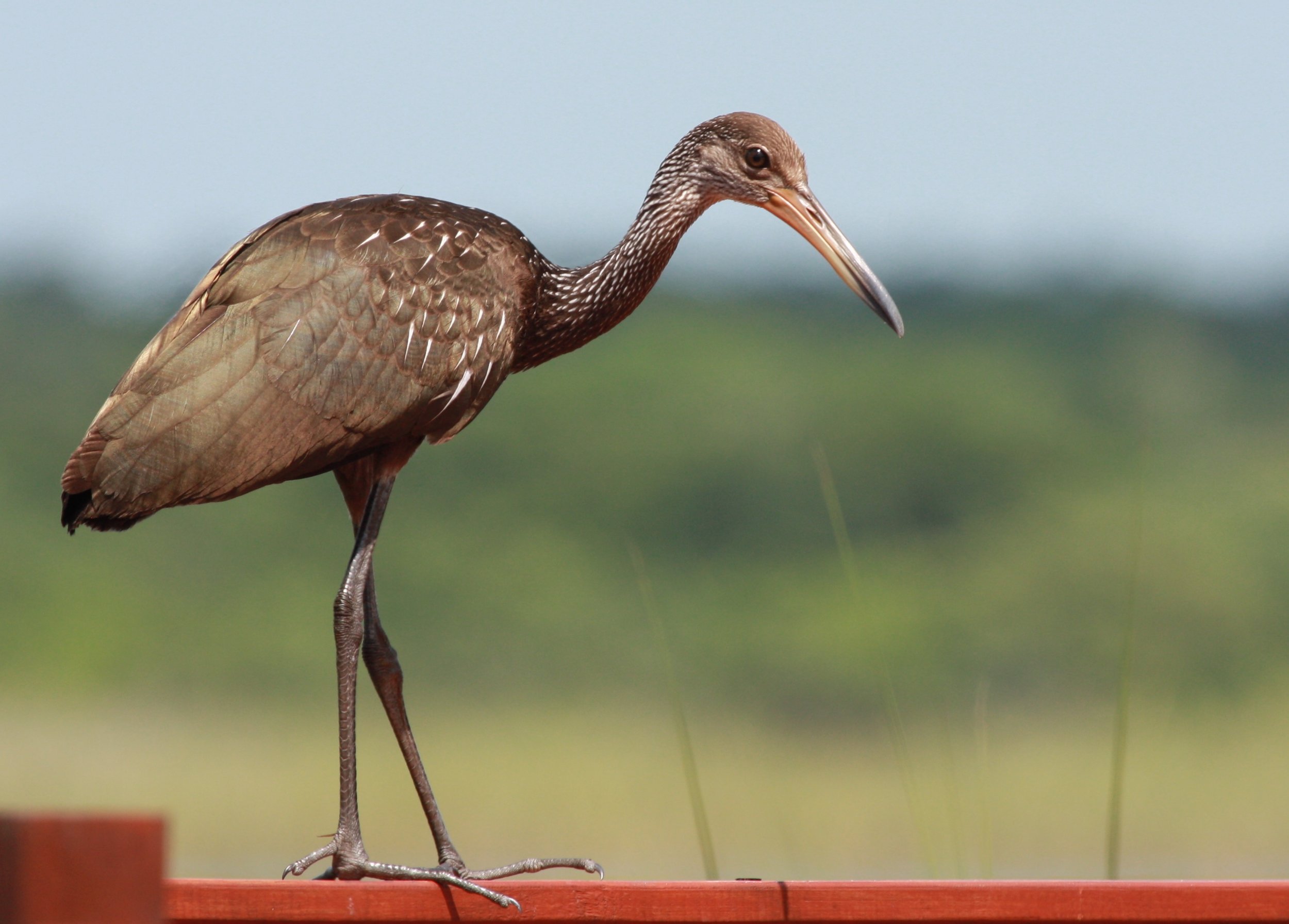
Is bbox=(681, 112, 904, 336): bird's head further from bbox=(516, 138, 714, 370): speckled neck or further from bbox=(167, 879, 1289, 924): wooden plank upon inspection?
bbox=(167, 879, 1289, 924): wooden plank

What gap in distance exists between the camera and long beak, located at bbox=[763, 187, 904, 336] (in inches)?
203

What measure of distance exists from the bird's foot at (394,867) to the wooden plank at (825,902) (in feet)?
1.94

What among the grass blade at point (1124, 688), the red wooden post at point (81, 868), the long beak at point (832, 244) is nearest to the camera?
the red wooden post at point (81, 868)

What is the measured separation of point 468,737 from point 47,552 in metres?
7.01

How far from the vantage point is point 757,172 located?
18.4 ft

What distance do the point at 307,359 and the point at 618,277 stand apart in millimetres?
1244

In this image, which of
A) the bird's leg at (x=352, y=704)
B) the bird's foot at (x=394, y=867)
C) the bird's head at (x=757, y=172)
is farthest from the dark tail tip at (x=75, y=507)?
the bird's head at (x=757, y=172)

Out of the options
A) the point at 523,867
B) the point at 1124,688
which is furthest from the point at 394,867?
the point at 1124,688

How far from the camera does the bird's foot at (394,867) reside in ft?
14.6

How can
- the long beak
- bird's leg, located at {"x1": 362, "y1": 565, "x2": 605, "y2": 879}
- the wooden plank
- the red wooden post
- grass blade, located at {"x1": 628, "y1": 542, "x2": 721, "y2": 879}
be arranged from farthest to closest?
the long beak, bird's leg, located at {"x1": 362, "y1": 565, "x2": 605, "y2": 879}, grass blade, located at {"x1": 628, "y1": 542, "x2": 721, "y2": 879}, the wooden plank, the red wooden post

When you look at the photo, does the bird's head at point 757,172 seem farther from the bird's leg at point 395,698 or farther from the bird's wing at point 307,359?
the bird's leg at point 395,698

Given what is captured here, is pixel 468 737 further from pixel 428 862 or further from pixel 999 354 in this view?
pixel 999 354

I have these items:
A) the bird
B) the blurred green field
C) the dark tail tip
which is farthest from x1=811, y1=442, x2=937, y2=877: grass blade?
the blurred green field

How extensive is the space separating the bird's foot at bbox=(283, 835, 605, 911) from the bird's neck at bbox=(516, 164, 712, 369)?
145 cm
